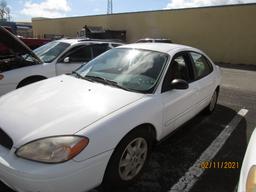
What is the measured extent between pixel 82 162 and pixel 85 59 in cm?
457

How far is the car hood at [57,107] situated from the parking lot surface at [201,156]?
0.80 meters

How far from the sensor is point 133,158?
287 cm

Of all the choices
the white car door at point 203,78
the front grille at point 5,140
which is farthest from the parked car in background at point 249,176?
the white car door at point 203,78

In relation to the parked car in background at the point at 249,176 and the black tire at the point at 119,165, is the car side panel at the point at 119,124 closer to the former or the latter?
the black tire at the point at 119,165

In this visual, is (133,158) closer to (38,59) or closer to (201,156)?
(201,156)

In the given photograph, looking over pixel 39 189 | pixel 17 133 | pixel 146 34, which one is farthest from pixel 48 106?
pixel 146 34

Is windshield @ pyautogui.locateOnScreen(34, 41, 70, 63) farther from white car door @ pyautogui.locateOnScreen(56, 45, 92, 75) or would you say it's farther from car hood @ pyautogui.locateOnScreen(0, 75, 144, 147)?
car hood @ pyautogui.locateOnScreen(0, 75, 144, 147)

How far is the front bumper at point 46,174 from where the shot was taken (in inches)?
82.7

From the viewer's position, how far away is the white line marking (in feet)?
9.79

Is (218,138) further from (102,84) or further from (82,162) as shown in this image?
(82,162)

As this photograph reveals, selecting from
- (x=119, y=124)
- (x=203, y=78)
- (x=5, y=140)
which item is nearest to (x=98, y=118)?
(x=119, y=124)

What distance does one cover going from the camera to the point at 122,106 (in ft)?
8.96

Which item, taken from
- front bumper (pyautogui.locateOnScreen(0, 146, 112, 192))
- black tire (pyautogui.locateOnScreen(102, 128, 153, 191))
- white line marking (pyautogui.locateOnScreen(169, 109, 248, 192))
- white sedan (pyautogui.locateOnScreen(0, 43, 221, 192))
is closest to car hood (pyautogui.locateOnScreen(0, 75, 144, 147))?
white sedan (pyautogui.locateOnScreen(0, 43, 221, 192))

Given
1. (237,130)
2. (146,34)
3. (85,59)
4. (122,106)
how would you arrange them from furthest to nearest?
(146,34) < (85,59) < (237,130) < (122,106)
